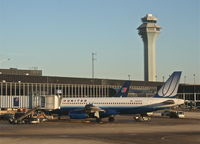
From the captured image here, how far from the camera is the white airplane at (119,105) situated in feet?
229

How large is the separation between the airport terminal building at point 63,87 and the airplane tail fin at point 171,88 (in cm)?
3035

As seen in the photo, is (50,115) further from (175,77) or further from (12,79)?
(12,79)

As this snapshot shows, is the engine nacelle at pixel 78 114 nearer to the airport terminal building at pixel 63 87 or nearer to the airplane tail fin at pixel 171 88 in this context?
the airplane tail fin at pixel 171 88

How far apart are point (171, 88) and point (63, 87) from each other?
6742 cm

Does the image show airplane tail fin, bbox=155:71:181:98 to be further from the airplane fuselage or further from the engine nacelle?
the engine nacelle

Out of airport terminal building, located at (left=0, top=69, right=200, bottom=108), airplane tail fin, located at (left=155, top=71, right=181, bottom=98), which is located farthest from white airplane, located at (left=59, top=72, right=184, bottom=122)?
airport terminal building, located at (left=0, top=69, right=200, bottom=108)

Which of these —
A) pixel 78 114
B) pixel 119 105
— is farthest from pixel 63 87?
pixel 78 114

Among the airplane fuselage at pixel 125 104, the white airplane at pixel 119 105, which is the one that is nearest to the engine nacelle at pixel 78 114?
the white airplane at pixel 119 105

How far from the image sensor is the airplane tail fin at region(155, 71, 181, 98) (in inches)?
2832

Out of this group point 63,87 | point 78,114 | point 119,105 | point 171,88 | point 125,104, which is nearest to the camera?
point 78,114

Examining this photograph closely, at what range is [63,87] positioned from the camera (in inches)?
5305

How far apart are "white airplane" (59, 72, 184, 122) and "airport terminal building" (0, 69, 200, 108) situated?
15.5 m

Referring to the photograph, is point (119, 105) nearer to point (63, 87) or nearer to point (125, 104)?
point (125, 104)

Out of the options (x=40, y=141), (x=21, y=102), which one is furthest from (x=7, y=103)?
(x=40, y=141)
